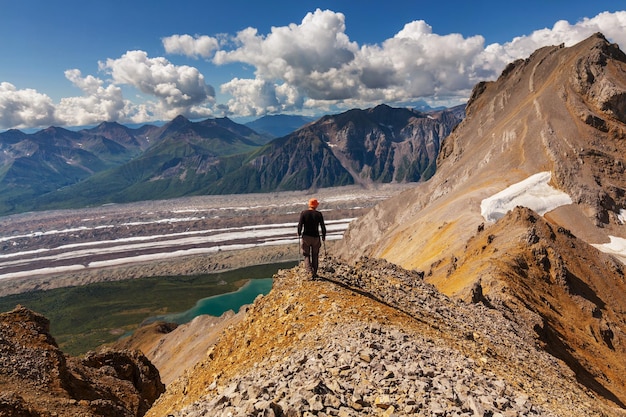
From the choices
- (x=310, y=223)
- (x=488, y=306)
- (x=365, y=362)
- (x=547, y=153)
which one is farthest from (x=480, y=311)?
(x=547, y=153)

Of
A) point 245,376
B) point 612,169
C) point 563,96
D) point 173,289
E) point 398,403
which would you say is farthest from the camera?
point 173,289

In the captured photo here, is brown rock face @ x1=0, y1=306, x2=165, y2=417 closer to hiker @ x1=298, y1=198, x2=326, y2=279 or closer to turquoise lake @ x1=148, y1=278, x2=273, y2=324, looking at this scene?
hiker @ x1=298, y1=198, x2=326, y2=279

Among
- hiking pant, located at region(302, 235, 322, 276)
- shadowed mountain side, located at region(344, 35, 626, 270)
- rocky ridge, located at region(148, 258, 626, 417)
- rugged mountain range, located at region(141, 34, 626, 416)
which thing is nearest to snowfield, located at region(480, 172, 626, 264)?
rugged mountain range, located at region(141, 34, 626, 416)

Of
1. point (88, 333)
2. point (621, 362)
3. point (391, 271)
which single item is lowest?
point (88, 333)

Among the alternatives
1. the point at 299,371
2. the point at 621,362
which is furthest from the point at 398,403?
the point at 621,362

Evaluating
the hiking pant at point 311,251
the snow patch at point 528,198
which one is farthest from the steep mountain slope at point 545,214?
the hiking pant at point 311,251

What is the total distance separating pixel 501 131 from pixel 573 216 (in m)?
55.1

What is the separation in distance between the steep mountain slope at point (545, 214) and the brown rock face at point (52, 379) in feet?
104

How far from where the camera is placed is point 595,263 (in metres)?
54.4

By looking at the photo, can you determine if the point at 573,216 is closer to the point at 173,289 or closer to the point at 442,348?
the point at 442,348

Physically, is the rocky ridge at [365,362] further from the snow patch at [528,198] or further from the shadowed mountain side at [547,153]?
the snow patch at [528,198]

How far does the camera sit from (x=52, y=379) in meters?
30.1

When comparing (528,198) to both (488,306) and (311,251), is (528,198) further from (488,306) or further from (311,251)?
(311,251)

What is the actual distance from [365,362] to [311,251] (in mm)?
8683
